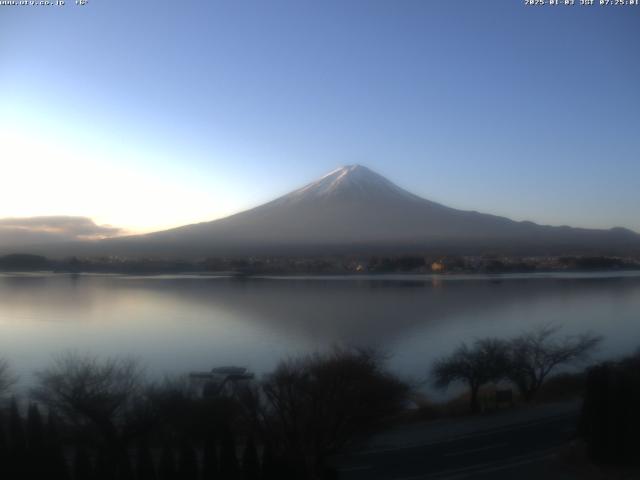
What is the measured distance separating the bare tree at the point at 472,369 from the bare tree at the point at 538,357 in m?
0.19

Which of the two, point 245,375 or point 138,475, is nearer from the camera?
point 138,475

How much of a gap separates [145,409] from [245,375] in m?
2.00

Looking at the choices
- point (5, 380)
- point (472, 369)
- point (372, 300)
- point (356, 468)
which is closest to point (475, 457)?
point (356, 468)


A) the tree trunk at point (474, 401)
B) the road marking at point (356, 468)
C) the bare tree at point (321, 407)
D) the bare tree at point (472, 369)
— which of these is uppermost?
the bare tree at point (321, 407)

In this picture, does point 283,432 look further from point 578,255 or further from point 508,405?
point 578,255

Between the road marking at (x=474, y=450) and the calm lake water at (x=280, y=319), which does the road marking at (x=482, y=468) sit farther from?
the calm lake water at (x=280, y=319)

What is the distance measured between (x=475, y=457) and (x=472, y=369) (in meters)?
2.51

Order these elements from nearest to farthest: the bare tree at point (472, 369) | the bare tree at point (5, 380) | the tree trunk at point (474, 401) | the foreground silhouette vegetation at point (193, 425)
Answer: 1. the foreground silhouette vegetation at point (193, 425)
2. the bare tree at point (5, 380)
3. the tree trunk at point (474, 401)
4. the bare tree at point (472, 369)

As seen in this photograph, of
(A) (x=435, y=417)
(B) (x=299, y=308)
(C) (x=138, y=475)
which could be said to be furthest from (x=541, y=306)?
(C) (x=138, y=475)

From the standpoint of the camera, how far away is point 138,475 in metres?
3.58

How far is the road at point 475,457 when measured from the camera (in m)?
4.38

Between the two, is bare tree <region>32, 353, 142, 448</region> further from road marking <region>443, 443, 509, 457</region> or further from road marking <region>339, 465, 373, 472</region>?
road marking <region>443, 443, 509, 457</region>

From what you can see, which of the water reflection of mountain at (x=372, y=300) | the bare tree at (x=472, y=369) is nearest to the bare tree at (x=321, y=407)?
the bare tree at (x=472, y=369)

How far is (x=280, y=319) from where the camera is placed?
1220cm
